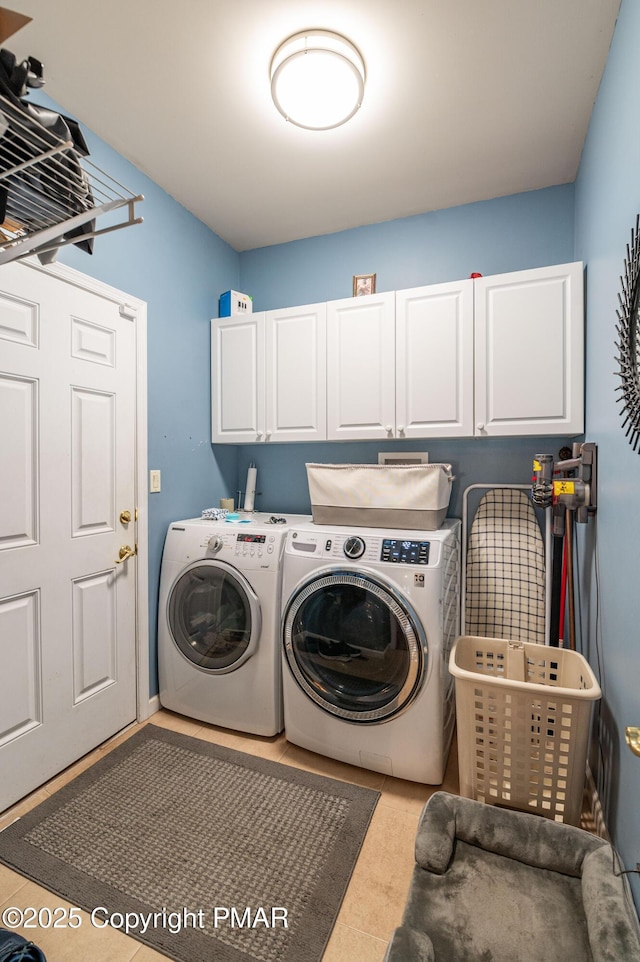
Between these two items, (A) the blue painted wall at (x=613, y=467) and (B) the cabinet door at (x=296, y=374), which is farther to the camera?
(B) the cabinet door at (x=296, y=374)

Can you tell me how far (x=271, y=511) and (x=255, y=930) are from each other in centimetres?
193

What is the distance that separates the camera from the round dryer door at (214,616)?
2025 millimetres

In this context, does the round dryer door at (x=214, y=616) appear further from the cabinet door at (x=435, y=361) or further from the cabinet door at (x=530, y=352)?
the cabinet door at (x=530, y=352)

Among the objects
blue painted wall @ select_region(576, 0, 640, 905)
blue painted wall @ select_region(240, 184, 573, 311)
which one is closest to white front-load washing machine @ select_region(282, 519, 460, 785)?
blue painted wall @ select_region(576, 0, 640, 905)

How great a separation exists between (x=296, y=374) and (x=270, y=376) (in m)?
0.16

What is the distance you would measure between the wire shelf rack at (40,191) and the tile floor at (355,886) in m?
1.71

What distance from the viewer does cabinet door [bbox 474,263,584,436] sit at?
6.17 feet

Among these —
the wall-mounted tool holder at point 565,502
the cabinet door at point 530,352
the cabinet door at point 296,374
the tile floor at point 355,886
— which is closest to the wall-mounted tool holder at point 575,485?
the wall-mounted tool holder at point 565,502

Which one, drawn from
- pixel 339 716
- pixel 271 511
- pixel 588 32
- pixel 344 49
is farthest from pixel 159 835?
pixel 588 32

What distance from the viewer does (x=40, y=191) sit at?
0.93 metres

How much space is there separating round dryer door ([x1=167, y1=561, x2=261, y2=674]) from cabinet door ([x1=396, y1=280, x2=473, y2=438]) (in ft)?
3.64

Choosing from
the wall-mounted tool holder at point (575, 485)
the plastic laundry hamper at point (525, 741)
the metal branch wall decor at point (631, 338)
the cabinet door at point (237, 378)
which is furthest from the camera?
the cabinet door at point (237, 378)

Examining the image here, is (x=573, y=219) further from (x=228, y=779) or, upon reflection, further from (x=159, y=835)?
(x=159, y=835)

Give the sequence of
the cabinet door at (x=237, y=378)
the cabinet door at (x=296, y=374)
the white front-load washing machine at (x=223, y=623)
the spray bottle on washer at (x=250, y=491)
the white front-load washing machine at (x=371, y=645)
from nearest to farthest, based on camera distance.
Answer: the white front-load washing machine at (x=371, y=645)
the white front-load washing machine at (x=223, y=623)
the cabinet door at (x=296, y=374)
the cabinet door at (x=237, y=378)
the spray bottle on washer at (x=250, y=491)
